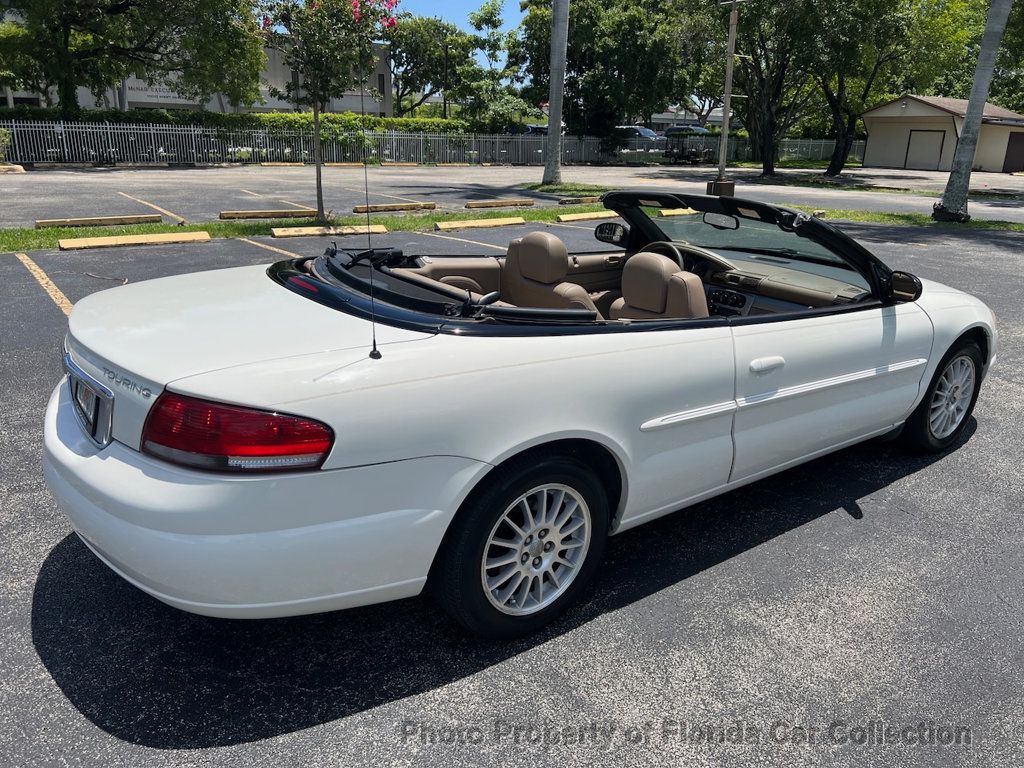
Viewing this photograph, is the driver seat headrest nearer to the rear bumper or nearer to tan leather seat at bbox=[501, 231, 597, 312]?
tan leather seat at bbox=[501, 231, 597, 312]

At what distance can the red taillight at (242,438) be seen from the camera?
89.4 inches

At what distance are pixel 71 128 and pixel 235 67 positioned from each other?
637 cm

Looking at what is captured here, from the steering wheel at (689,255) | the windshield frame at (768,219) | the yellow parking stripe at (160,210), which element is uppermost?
the windshield frame at (768,219)

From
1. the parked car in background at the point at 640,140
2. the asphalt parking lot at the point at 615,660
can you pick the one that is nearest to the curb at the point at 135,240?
the asphalt parking lot at the point at 615,660

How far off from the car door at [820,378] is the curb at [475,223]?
33.9 ft

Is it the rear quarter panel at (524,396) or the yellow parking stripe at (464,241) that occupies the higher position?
the rear quarter panel at (524,396)

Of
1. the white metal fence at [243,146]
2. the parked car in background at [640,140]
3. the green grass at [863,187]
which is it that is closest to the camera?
the green grass at [863,187]

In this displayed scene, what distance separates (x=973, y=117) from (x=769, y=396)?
17266 mm

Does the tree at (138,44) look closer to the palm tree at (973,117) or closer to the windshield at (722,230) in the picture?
the palm tree at (973,117)

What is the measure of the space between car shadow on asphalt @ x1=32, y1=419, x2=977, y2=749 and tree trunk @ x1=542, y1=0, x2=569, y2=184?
65.0 ft

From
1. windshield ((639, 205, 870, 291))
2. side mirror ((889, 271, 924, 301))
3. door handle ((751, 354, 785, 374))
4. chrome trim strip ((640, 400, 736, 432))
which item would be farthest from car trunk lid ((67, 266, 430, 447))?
side mirror ((889, 271, 924, 301))

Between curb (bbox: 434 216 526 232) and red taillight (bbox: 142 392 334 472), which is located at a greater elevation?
red taillight (bbox: 142 392 334 472)

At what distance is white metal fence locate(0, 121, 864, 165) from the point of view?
28109mm

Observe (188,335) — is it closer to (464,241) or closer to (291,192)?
(464,241)
